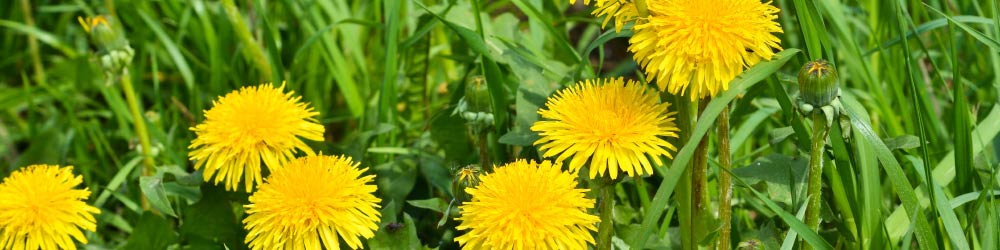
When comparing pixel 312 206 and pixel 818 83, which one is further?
pixel 312 206

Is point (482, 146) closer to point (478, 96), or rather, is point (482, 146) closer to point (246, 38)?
point (478, 96)

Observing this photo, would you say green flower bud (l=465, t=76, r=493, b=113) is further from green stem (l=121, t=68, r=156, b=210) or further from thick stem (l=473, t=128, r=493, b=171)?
green stem (l=121, t=68, r=156, b=210)

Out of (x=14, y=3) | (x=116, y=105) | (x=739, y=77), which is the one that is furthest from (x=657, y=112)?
(x=14, y=3)

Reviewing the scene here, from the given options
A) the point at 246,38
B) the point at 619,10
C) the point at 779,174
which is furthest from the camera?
the point at 246,38

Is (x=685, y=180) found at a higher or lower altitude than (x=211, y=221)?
higher

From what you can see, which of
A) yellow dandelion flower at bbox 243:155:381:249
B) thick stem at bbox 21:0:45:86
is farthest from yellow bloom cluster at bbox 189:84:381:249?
thick stem at bbox 21:0:45:86

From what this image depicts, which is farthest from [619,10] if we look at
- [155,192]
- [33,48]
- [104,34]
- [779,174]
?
[33,48]
